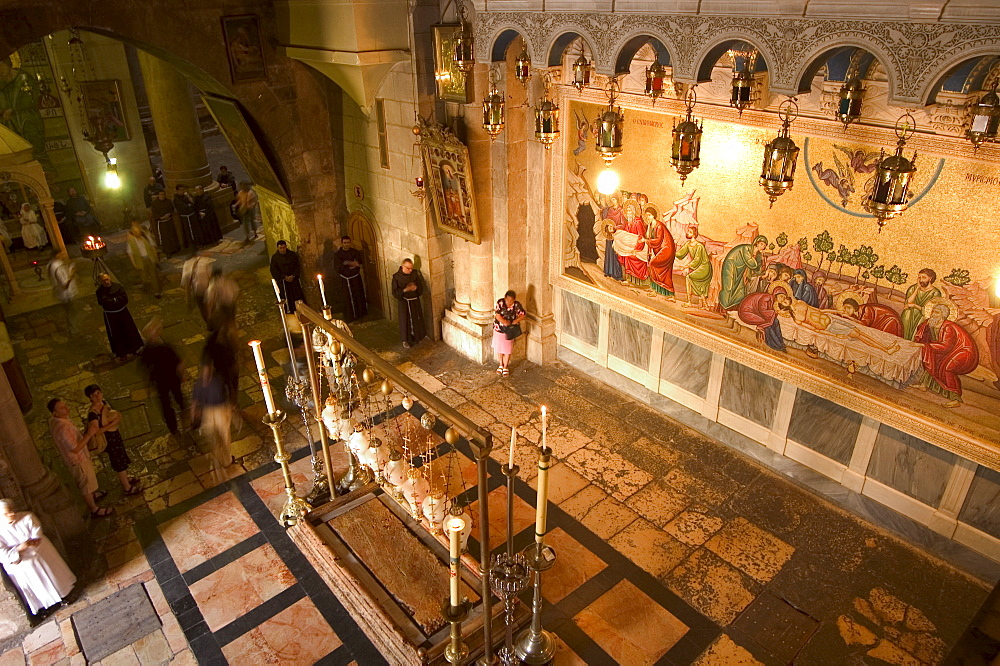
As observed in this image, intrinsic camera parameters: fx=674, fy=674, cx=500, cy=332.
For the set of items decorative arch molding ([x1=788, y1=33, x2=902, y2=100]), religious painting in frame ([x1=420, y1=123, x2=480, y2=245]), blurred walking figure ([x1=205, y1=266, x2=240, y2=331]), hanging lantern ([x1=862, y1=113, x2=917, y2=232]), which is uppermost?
decorative arch molding ([x1=788, y1=33, x2=902, y2=100])

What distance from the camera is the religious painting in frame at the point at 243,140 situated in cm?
902

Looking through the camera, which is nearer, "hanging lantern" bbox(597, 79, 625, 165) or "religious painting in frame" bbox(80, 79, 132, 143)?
"hanging lantern" bbox(597, 79, 625, 165)

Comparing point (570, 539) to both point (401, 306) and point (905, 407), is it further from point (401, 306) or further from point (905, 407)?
point (401, 306)

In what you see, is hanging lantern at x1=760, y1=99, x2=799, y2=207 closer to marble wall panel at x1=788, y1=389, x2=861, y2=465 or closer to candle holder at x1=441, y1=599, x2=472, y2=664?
marble wall panel at x1=788, y1=389, x2=861, y2=465

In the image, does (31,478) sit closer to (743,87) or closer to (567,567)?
(567,567)

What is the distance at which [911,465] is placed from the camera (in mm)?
5910

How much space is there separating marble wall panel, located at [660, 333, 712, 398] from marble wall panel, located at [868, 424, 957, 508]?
1811 mm

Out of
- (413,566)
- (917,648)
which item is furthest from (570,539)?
(917,648)

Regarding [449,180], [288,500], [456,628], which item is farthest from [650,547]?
[449,180]

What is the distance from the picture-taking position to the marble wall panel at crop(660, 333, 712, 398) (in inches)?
289

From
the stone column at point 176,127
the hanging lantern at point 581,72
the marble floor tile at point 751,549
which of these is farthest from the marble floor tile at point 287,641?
the stone column at point 176,127

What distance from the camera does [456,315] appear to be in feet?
30.6

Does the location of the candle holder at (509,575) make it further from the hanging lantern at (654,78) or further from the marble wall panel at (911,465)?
the marble wall panel at (911,465)

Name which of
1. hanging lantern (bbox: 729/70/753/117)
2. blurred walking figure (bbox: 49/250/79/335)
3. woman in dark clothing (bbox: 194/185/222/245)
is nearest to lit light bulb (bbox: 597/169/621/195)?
hanging lantern (bbox: 729/70/753/117)
